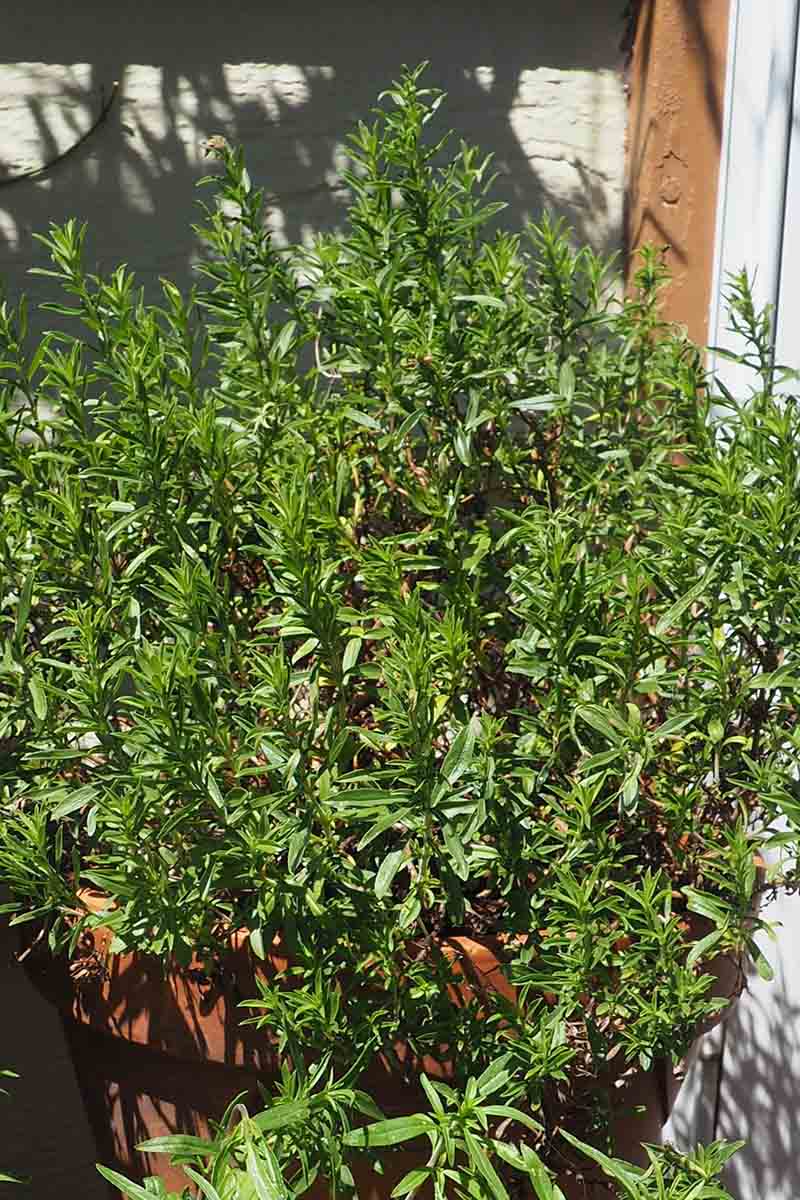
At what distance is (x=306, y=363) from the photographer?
9.33ft

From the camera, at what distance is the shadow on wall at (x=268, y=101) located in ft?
8.99

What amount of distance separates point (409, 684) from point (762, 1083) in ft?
5.00

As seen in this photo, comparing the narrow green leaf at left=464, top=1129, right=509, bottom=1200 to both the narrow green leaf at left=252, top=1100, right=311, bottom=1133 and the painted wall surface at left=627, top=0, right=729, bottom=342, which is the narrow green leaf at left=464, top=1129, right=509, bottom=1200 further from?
the painted wall surface at left=627, top=0, right=729, bottom=342

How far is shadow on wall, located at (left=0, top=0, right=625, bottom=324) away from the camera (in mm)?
2740

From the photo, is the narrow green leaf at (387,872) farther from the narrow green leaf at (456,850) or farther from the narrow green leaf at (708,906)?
the narrow green leaf at (708,906)

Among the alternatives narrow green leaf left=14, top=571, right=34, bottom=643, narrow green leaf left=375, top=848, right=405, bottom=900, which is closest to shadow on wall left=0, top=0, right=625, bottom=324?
narrow green leaf left=14, top=571, right=34, bottom=643

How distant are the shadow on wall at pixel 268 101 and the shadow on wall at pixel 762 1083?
159 cm

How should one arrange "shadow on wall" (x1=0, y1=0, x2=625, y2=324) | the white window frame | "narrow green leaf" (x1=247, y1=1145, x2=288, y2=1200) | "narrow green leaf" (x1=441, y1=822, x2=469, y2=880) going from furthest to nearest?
"shadow on wall" (x1=0, y1=0, x2=625, y2=324) → the white window frame → "narrow green leaf" (x1=441, y1=822, x2=469, y2=880) → "narrow green leaf" (x1=247, y1=1145, x2=288, y2=1200)

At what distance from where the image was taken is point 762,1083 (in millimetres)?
2621

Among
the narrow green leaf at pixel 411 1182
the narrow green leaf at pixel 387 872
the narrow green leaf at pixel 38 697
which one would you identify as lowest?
the narrow green leaf at pixel 411 1182

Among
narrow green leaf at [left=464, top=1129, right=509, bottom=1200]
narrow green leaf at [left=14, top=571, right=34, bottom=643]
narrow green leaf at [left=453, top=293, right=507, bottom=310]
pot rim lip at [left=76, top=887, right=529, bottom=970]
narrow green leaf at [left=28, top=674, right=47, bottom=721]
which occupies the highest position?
narrow green leaf at [left=453, top=293, right=507, bottom=310]

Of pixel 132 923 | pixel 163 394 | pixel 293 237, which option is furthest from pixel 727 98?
pixel 132 923

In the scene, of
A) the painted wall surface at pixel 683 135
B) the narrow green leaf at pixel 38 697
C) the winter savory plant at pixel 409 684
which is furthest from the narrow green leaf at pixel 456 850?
the painted wall surface at pixel 683 135

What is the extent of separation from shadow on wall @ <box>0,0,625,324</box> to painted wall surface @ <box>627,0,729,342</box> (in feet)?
0.52
